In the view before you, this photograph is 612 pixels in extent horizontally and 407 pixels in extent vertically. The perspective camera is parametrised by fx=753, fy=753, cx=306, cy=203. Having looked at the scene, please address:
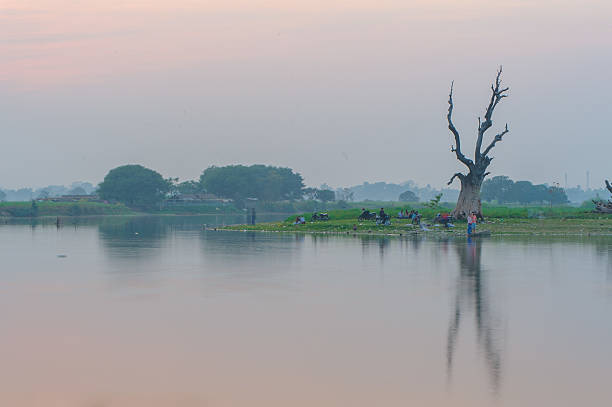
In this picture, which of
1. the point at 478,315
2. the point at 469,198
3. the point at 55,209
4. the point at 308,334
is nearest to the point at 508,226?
the point at 469,198

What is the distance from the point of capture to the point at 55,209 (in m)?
164

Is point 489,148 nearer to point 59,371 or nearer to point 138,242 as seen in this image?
point 138,242

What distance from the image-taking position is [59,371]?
14.8 m

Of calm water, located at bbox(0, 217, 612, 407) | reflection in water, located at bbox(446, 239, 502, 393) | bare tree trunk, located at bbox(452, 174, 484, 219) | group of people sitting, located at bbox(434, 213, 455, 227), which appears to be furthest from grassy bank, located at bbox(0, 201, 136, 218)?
reflection in water, located at bbox(446, 239, 502, 393)

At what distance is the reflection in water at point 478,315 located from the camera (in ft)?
49.8

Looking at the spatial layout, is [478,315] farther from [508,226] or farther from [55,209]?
[55,209]

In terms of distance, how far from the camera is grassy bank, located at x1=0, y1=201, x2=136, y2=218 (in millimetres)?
153837

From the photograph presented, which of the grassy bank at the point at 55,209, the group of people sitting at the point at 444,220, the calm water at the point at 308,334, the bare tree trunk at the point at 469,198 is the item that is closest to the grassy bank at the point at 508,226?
the group of people sitting at the point at 444,220

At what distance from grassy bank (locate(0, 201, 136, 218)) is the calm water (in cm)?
12660

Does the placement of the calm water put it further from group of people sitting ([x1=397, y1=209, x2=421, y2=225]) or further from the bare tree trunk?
the bare tree trunk

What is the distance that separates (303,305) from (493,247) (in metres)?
24.5

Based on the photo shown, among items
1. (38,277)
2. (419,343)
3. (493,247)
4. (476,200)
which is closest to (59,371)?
(419,343)

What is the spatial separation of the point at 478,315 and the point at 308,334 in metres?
5.24

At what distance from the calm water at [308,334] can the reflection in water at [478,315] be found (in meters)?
0.06
